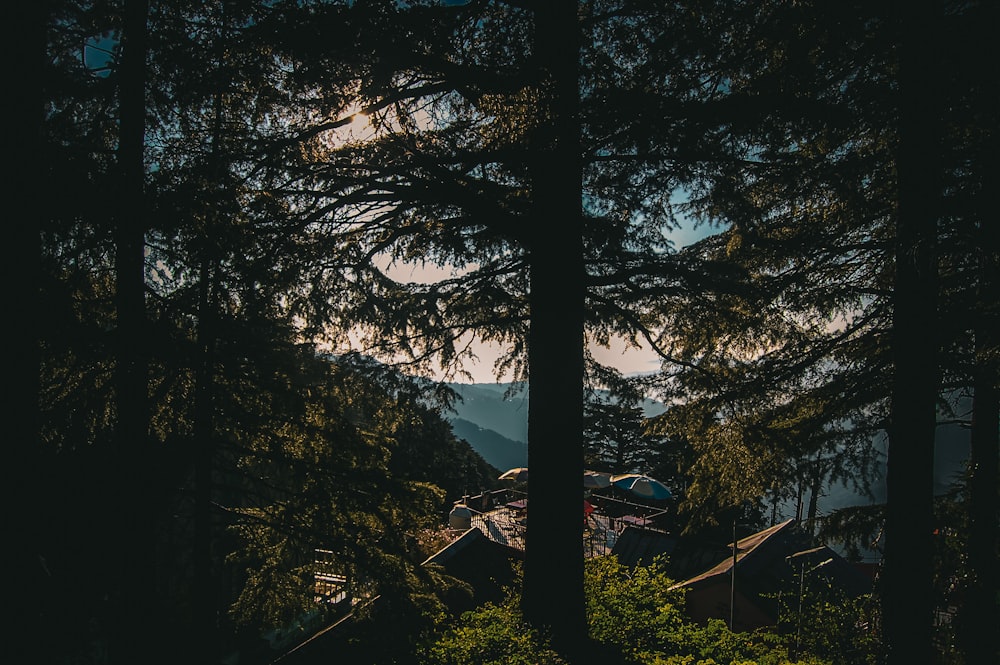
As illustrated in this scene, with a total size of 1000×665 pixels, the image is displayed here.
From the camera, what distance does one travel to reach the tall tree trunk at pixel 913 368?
4.28 metres

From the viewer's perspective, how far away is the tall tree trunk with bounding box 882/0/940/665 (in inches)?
169

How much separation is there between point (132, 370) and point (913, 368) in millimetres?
7545

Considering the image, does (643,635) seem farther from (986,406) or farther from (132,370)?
(986,406)

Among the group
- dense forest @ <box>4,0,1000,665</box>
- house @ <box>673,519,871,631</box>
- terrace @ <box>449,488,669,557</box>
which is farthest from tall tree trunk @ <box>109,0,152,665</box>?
terrace @ <box>449,488,669,557</box>

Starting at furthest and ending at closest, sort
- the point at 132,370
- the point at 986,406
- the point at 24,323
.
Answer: the point at 986,406, the point at 132,370, the point at 24,323

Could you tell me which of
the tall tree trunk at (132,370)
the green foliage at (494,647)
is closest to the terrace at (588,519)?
the green foliage at (494,647)

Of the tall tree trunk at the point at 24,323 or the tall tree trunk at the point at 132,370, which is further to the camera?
the tall tree trunk at the point at 132,370

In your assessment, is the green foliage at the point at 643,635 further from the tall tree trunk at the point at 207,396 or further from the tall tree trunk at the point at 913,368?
the tall tree trunk at the point at 207,396

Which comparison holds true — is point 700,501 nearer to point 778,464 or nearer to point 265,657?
point 778,464

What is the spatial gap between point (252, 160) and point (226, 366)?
2494mm

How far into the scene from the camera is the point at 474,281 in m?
6.74

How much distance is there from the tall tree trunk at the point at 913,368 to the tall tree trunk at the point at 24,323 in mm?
6813

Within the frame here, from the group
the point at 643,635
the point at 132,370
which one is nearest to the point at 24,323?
the point at 132,370

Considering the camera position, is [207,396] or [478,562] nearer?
[207,396]
